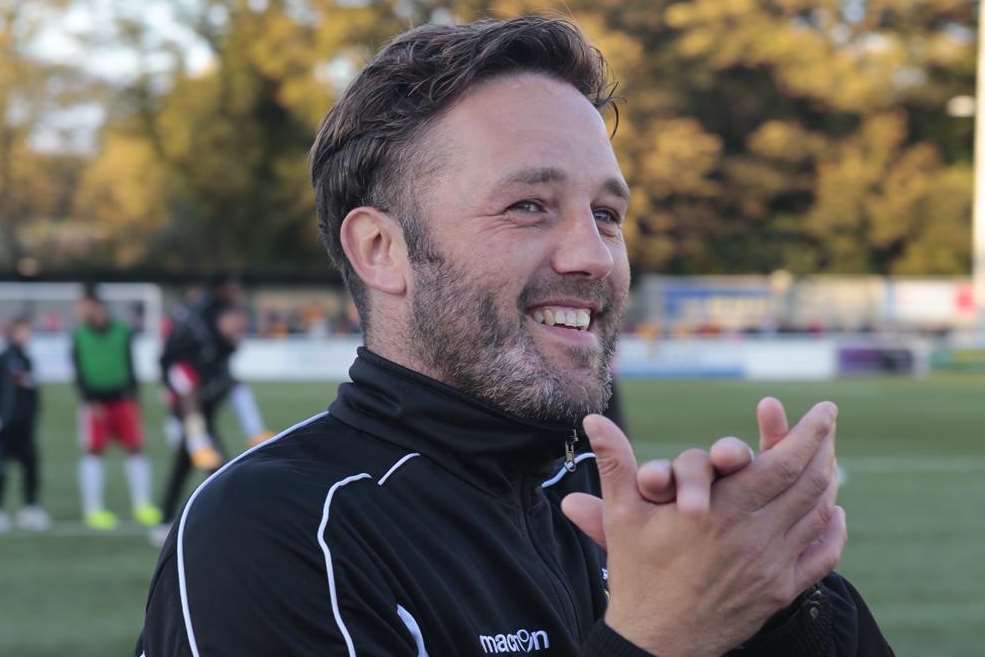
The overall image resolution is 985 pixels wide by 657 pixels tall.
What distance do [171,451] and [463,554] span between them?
15494 mm

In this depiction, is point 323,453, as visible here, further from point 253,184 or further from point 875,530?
point 253,184

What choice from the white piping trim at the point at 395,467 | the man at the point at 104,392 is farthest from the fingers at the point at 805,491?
the man at the point at 104,392

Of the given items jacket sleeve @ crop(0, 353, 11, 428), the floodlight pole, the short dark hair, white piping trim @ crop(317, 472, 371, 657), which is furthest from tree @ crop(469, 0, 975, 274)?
white piping trim @ crop(317, 472, 371, 657)

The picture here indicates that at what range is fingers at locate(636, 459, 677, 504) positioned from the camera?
144 centimetres

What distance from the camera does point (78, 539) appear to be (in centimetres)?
1034

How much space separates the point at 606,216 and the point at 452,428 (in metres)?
0.40

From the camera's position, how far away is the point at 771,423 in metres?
1.50

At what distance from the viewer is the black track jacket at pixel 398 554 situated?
165cm

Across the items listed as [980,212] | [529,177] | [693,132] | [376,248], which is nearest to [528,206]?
[529,177]

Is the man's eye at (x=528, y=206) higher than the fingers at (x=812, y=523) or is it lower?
higher

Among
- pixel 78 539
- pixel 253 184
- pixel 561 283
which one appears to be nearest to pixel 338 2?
pixel 253 184

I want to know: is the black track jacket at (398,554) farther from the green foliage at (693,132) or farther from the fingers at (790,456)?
the green foliage at (693,132)

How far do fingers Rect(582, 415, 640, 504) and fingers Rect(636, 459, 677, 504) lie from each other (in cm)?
1

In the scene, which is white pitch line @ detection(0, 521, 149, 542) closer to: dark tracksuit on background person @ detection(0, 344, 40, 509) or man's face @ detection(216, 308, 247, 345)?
dark tracksuit on background person @ detection(0, 344, 40, 509)
